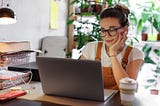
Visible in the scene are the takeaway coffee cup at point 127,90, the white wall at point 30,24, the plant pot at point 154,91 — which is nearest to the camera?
the takeaway coffee cup at point 127,90

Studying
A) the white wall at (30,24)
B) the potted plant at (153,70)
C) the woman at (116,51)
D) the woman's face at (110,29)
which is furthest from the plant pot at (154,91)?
the woman's face at (110,29)

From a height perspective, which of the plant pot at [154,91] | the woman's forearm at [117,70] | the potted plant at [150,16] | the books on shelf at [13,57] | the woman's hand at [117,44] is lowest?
the plant pot at [154,91]

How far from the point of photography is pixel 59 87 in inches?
50.8

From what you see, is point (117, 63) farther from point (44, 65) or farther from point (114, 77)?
point (44, 65)

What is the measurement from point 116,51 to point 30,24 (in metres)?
0.93

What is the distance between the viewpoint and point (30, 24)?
7.39 ft

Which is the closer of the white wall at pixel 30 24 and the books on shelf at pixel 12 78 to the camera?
the books on shelf at pixel 12 78

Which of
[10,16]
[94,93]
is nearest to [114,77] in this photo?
[94,93]

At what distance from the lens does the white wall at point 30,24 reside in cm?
201

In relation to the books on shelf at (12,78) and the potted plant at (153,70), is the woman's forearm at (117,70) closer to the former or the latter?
the books on shelf at (12,78)

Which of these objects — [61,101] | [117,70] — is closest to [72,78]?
[61,101]

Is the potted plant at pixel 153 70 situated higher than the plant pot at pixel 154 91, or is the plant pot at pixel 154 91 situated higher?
the potted plant at pixel 153 70

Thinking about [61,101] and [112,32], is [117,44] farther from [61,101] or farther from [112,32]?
[61,101]

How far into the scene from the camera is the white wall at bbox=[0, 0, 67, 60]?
201 centimetres
